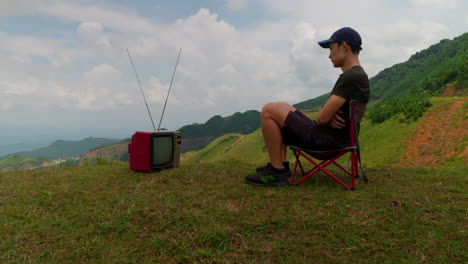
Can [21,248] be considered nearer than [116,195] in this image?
Yes

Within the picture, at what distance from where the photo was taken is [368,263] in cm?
200

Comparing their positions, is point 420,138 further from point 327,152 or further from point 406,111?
point 327,152

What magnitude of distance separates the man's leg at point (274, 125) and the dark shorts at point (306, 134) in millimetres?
108

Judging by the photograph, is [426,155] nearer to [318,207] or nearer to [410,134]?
[410,134]

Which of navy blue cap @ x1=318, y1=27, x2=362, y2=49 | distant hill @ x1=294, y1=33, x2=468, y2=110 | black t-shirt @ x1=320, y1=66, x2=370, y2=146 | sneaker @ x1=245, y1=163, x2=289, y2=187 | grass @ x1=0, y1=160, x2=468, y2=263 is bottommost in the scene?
grass @ x1=0, y1=160, x2=468, y2=263

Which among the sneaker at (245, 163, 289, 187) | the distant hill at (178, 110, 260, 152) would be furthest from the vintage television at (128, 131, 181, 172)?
the distant hill at (178, 110, 260, 152)

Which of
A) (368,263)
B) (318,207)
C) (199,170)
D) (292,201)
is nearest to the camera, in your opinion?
(368,263)

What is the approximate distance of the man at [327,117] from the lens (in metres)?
3.33

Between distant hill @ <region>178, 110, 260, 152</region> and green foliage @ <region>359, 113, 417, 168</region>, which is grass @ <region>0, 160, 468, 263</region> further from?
distant hill @ <region>178, 110, 260, 152</region>

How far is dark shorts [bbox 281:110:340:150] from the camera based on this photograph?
138 inches

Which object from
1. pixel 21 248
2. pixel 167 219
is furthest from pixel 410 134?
pixel 21 248

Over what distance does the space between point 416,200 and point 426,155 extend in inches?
286

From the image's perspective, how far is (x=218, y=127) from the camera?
117 metres

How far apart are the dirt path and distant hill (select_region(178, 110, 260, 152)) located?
3650 inches
